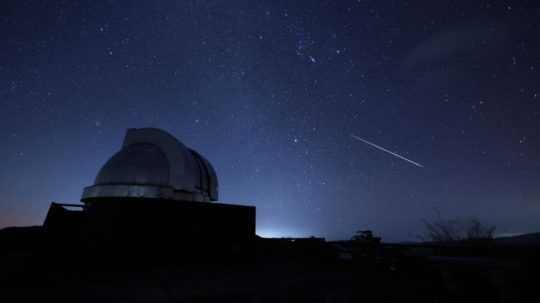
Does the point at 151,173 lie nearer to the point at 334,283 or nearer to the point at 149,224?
the point at 149,224

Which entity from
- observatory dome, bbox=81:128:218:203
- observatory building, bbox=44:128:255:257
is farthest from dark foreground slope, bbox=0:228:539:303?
observatory dome, bbox=81:128:218:203

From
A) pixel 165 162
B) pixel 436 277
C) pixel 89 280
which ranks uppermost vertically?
pixel 165 162

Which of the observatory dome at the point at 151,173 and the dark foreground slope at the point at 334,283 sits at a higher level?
the observatory dome at the point at 151,173

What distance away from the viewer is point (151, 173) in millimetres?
14992

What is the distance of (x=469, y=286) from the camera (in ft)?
11.4

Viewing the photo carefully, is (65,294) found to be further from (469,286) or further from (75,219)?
(469,286)

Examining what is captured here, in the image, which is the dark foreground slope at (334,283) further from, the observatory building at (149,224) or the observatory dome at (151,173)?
the observatory dome at (151,173)

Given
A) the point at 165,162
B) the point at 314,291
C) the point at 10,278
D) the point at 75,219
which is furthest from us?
the point at 165,162

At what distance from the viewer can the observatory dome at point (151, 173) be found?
1452 cm

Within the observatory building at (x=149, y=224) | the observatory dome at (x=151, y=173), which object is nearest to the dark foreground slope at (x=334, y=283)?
the observatory building at (x=149, y=224)

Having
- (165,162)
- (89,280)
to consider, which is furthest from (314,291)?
(165,162)

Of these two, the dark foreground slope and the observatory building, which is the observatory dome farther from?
the dark foreground slope

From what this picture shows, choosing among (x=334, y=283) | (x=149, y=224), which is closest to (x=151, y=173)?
(x=149, y=224)

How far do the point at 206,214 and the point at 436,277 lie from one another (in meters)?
8.62
